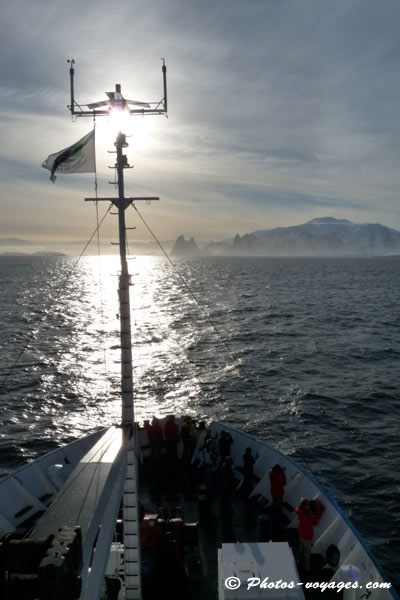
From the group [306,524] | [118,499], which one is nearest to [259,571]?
[306,524]

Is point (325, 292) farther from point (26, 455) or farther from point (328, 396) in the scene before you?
point (26, 455)

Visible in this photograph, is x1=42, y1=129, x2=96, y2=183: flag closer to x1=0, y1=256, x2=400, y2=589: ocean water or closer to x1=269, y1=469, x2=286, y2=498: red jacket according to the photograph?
x1=0, y1=256, x2=400, y2=589: ocean water

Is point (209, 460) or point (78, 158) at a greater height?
point (78, 158)

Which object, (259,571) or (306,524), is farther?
(306,524)

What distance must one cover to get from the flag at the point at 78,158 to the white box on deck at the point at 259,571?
33.2 feet

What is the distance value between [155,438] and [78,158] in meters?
10.3

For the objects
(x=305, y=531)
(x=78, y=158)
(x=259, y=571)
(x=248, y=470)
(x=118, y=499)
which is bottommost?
(x=248, y=470)

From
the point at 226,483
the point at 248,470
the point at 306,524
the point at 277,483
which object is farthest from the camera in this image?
the point at 248,470

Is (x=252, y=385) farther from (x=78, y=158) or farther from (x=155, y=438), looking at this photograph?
(x=78, y=158)

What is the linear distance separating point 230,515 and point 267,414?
714 inches

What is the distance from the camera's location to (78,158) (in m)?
13.1

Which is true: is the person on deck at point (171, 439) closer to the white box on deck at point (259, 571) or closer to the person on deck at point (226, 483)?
the person on deck at point (226, 483)

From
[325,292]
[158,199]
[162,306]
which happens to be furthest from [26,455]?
[325,292]

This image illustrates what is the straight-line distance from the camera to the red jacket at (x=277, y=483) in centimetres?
1373
